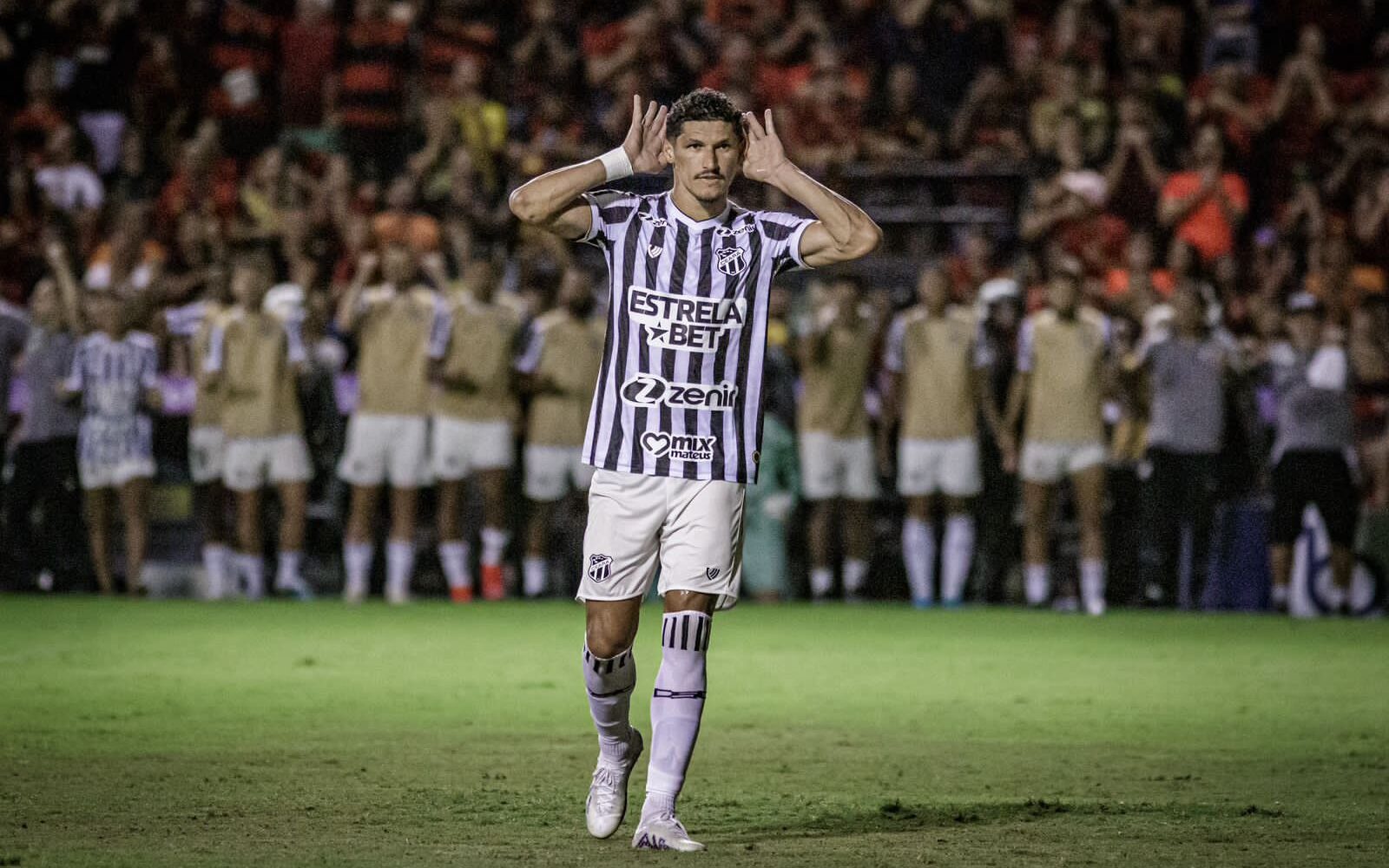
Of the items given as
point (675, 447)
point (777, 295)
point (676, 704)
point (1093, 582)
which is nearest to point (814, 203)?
point (675, 447)

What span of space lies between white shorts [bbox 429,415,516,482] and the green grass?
2085 mm

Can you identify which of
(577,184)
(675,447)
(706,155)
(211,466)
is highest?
(706,155)

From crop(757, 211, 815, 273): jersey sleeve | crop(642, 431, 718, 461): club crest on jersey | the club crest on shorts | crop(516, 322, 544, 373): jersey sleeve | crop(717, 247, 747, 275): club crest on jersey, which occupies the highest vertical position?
crop(757, 211, 815, 273): jersey sleeve

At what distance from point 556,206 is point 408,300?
10814 millimetres

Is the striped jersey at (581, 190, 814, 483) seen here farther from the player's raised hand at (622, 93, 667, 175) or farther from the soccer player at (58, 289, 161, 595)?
the soccer player at (58, 289, 161, 595)

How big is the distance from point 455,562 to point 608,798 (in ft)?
35.5

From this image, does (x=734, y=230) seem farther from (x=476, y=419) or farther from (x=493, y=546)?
(x=493, y=546)

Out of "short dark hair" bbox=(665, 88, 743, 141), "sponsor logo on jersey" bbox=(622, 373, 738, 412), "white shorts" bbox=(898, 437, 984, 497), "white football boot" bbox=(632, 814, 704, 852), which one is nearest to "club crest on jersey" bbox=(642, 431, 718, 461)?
"sponsor logo on jersey" bbox=(622, 373, 738, 412)

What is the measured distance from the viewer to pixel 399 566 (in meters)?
17.1

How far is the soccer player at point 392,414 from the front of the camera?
17.0 meters

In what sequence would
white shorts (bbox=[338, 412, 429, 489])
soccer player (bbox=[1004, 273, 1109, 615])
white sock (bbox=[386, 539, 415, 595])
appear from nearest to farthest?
soccer player (bbox=[1004, 273, 1109, 615])
white shorts (bbox=[338, 412, 429, 489])
white sock (bbox=[386, 539, 415, 595])

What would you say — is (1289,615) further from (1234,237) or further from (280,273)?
(280,273)

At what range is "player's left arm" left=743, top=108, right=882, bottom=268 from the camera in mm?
6668

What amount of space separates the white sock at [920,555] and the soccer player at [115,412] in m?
6.39
